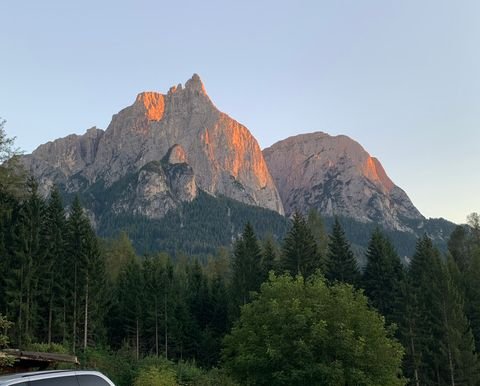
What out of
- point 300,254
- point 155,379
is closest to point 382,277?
point 300,254

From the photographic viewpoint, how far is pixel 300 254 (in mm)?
61594

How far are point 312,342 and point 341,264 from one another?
98.2 ft

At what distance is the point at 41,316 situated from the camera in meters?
57.2

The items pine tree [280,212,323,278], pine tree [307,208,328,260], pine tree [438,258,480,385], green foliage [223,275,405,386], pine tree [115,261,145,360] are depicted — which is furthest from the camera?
pine tree [307,208,328,260]

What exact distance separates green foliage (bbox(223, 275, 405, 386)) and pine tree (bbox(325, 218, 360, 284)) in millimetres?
23702

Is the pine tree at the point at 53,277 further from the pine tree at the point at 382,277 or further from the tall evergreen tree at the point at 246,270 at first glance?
the pine tree at the point at 382,277

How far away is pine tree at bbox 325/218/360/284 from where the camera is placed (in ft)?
198

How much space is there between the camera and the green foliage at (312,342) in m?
31.0

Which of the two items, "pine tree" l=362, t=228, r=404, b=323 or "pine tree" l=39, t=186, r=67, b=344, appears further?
"pine tree" l=362, t=228, r=404, b=323

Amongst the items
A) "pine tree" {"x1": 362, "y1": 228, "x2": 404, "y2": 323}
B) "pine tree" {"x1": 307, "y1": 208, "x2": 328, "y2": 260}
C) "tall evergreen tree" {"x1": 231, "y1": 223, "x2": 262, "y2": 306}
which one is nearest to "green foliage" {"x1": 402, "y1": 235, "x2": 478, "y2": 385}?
"pine tree" {"x1": 362, "y1": 228, "x2": 404, "y2": 323}

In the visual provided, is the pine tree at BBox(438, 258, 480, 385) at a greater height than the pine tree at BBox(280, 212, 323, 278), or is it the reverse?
the pine tree at BBox(280, 212, 323, 278)

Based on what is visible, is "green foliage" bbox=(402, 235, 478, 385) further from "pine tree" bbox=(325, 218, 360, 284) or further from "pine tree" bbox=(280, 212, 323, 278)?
"pine tree" bbox=(280, 212, 323, 278)

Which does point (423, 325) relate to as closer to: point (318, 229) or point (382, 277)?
point (382, 277)

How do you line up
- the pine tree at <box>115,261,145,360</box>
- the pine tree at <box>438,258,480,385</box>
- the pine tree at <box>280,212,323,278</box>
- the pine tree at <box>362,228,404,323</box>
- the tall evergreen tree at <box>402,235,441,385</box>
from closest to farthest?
1. the pine tree at <box>438,258,480,385</box>
2. the tall evergreen tree at <box>402,235,441,385</box>
3. the pine tree at <box>362,228,404,323</box>
4. the pine tree at <box>280,212,323,278</box>
5. the pine tree at <box>115,261,145,360</box>
